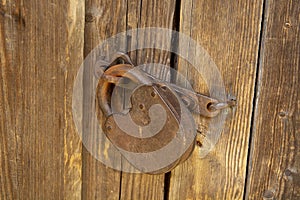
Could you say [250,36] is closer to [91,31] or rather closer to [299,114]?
[299,114]

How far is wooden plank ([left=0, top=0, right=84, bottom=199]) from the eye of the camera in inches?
40.4

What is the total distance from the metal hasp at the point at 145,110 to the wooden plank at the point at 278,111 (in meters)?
0.09

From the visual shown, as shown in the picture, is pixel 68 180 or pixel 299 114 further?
pixel 68 180

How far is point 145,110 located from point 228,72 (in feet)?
0.64

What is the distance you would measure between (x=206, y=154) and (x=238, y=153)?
0.23ft

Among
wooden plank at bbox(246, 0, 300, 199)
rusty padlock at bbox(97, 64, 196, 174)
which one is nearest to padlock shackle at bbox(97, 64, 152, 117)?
rusty padlock at bbox(97, 64, 196, 174)

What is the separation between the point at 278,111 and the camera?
94cm

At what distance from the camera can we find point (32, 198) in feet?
3.77

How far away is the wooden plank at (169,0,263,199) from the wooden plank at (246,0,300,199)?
21 millimetres

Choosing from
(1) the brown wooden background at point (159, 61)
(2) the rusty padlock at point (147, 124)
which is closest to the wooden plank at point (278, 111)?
(1) the brown wooden background at point (159, 61)

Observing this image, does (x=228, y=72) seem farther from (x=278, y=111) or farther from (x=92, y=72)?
(x=92, y=72)

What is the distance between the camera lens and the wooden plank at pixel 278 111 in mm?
898

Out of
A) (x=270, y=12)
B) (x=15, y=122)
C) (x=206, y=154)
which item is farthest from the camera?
(x=15, y=122)

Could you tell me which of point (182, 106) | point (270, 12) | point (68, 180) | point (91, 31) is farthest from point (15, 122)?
point (270, 12)
